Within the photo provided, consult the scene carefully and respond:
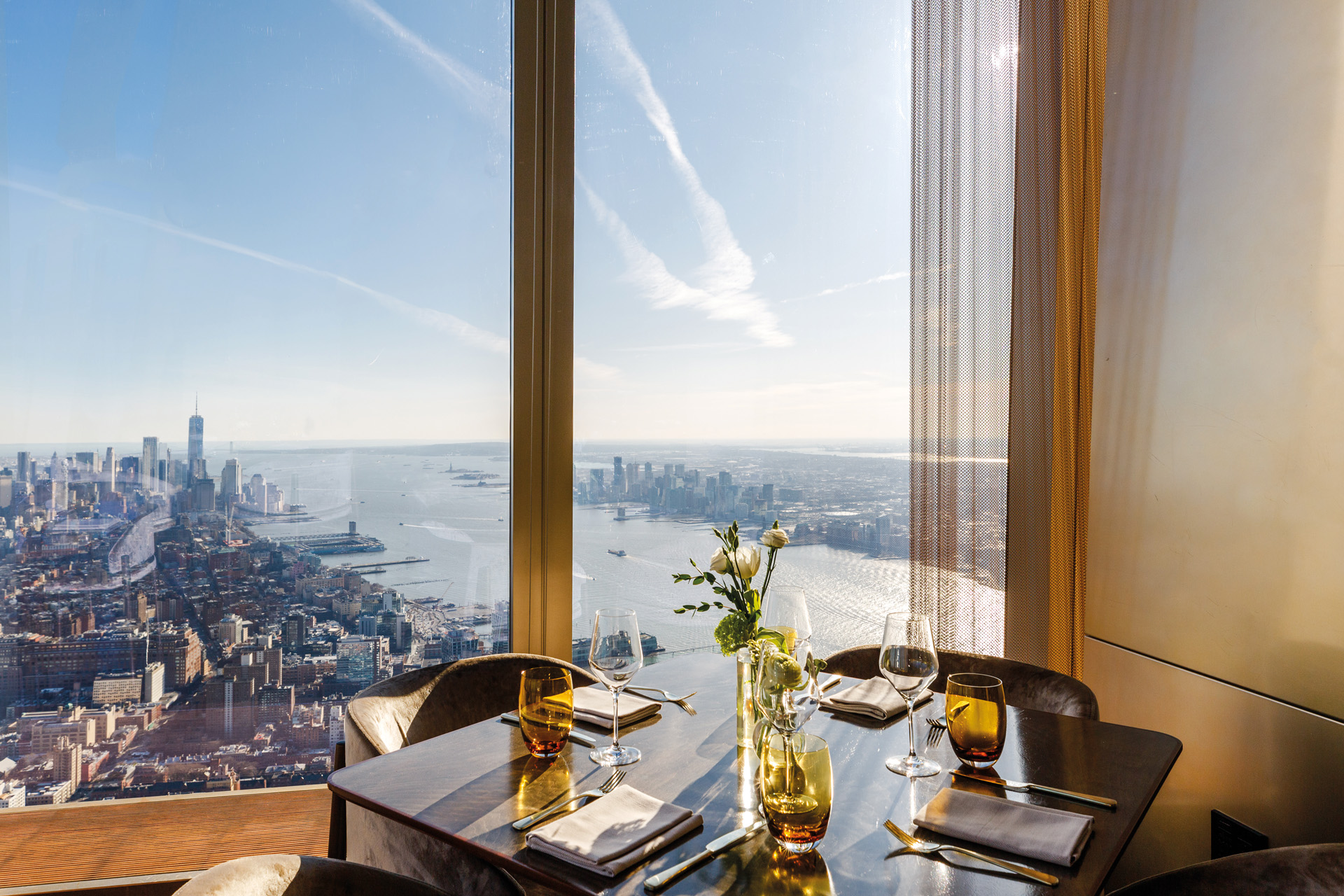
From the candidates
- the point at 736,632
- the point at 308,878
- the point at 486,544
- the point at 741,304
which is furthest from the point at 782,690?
the point at 741,304

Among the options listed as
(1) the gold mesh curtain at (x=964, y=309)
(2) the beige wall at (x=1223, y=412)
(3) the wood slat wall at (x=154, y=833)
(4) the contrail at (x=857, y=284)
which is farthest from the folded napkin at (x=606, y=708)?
(4) the contrail at (x=857, y=284)

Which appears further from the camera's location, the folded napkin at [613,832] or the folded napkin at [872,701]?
the folded napkin at [872,701]

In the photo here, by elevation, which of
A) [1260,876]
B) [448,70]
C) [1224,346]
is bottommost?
[1260,876]

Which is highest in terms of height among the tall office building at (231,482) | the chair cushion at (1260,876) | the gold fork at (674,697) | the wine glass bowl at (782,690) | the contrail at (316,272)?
the contrail at (316,272)

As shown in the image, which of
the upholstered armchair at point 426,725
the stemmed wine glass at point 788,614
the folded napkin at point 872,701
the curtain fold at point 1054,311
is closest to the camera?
the upholstered armchair at point 426,725

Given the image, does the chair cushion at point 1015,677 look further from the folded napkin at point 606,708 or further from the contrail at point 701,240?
the contrail at point 701,240

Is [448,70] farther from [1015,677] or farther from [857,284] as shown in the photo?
[1015,677]

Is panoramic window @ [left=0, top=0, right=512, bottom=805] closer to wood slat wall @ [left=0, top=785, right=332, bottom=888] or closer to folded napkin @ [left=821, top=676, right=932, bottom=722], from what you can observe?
wood slat wall @ [left=0, top=785, right=332, bottom=888]
